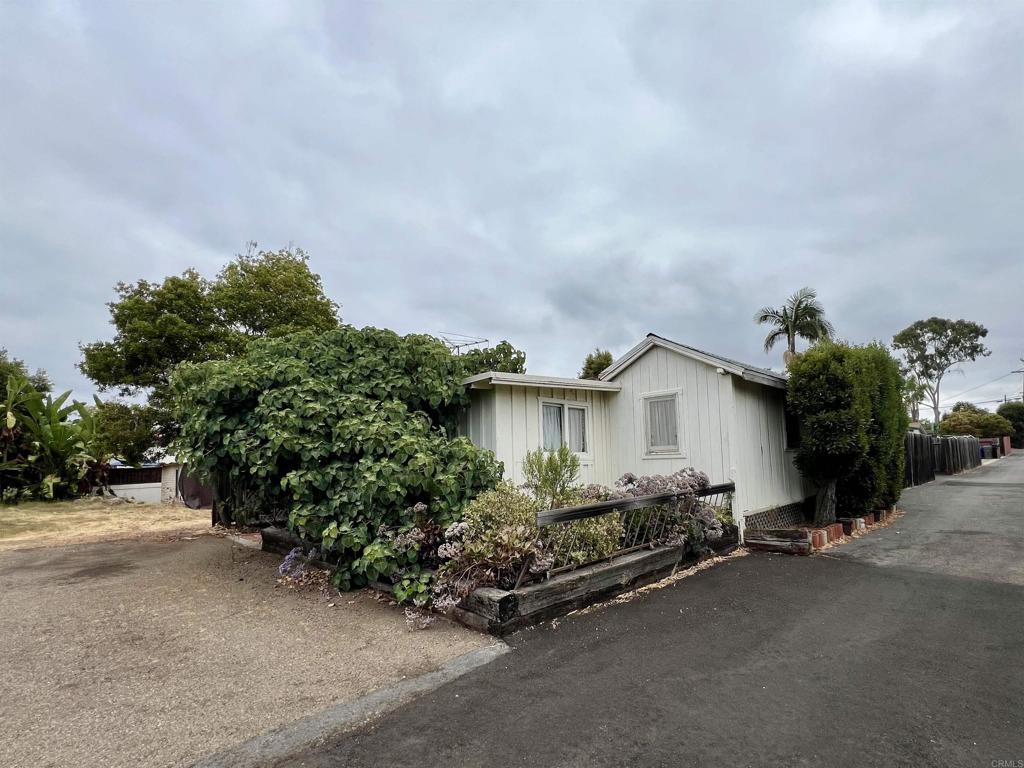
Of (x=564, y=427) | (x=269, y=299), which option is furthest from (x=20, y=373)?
(x=564, y=427)

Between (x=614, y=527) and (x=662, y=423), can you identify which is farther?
(x=662, y=423)

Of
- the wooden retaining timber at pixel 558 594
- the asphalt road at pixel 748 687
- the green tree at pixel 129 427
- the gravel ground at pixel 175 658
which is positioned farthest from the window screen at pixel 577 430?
the green tree at pixel 129 427

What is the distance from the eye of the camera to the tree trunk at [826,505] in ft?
27.8

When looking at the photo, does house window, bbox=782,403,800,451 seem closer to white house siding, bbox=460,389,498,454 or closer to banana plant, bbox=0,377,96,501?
white house siding, bbox=460,389,498,454

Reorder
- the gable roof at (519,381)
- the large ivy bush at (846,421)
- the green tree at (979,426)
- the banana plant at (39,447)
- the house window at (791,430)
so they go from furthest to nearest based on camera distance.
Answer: the green tree at (979,426), the banana plant at (39,447), the house window at (791,430), the large ivy bush at (846,421), the gable roof at (519,381)

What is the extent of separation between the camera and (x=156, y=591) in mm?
5469

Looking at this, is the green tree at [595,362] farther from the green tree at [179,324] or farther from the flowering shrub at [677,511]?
the flowering shrub at [677,511]

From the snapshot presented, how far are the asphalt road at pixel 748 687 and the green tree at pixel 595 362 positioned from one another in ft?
66.1

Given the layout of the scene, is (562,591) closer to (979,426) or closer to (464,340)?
(464,340)

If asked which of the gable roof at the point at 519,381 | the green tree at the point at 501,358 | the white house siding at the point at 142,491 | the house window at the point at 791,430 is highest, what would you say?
the green tree at the point at 501,358

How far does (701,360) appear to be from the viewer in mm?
7906

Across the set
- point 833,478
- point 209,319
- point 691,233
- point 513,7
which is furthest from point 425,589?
point 209,319

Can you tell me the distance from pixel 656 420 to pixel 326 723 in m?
6.93

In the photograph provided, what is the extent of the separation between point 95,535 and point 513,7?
12.0m
